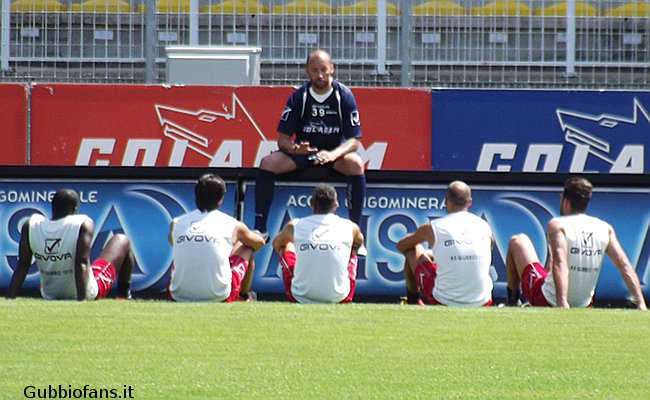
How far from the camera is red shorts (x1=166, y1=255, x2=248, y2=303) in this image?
362 inches

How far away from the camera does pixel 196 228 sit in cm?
901

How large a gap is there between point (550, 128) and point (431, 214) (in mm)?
2937

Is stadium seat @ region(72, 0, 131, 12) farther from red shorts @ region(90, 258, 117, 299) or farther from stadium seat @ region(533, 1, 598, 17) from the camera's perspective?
red shorts @ region(90, 258, 117, 299)

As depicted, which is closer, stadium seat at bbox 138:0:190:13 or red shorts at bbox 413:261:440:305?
red shorts at bbox 413:261:440:305

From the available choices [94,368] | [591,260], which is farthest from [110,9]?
[94,368]

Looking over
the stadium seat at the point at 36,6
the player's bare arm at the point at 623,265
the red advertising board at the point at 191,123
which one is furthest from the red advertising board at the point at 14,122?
the player's bare arm at the point at 623,265

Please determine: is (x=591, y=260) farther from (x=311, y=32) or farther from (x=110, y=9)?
(x=110, y=9)

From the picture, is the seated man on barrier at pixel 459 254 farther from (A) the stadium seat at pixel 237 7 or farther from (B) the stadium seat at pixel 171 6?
(B) the stadium seat at pixel 171 6

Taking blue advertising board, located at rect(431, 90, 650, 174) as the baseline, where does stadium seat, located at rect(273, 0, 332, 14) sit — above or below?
above

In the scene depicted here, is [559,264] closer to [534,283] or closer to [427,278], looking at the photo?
[534,283]

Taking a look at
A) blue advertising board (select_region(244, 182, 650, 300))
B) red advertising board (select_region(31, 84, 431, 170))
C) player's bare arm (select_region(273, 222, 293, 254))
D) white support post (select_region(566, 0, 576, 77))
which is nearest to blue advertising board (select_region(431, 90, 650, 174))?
red advertising board (select_region(31, 84, 431, 170))

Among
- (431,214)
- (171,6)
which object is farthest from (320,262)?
(171,6)

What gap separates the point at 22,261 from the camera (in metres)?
9.25

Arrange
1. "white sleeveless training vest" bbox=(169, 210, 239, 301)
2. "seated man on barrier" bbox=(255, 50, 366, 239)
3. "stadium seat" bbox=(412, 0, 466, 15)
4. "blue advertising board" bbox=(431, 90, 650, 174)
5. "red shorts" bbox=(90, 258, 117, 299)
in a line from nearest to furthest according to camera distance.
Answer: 1. "white sleeveless training vest" bbox=(169, 210, 239, 301)
2. "red shorts" bbox=(90, 258, 117, 299)
3. "seated man on barrier" bbox=(255, 50, 366, 239)
4. "blue advertising board" bbox=(431, 90, 650, 174)
5. "stadium seat" bbox=(412, 0, 466, 15)
